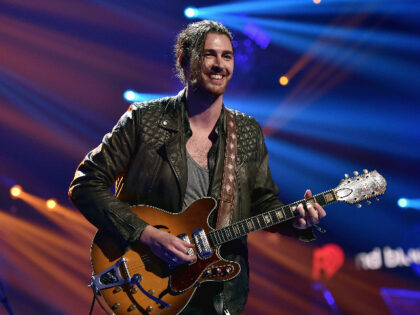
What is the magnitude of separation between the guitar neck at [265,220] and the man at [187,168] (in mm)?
66

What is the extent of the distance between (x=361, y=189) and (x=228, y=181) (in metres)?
0.88

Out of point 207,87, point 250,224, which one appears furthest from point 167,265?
point 207,87

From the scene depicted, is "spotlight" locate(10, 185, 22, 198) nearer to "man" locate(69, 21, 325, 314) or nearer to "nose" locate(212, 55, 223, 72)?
"man" locate(69, 21, 325, 314)

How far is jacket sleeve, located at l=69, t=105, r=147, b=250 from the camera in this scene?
2.77 m

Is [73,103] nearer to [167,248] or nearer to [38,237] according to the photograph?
[38,237]

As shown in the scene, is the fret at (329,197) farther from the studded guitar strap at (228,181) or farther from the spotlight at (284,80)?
the spotlight at (284,80)

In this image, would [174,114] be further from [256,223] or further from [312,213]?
[312,213]

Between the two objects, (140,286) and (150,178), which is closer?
(140,286)

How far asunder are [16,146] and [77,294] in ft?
9.25

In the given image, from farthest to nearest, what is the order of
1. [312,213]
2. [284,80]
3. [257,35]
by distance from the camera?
[284,80], [257,35], [312,213]

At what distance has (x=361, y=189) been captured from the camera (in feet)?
9.46

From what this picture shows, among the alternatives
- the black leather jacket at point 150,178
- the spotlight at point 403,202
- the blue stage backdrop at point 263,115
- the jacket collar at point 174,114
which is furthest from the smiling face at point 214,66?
the spotlight at point 403,202

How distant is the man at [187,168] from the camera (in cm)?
282

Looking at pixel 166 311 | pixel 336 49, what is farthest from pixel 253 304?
pixel 166 311
